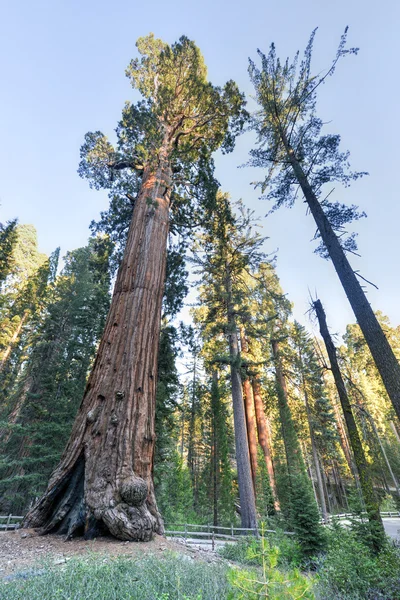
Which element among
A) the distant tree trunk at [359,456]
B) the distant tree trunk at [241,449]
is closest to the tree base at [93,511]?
the distant tree trunk at [359,456]

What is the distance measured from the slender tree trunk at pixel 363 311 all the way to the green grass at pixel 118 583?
3796 mm

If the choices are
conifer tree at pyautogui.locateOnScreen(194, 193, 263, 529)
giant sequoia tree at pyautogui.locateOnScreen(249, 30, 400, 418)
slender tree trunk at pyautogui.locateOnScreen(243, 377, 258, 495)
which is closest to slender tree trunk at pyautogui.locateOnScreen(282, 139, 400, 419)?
giant sequoia tree at pyautogui.locateOnScreen(249, 30, 400, 418)

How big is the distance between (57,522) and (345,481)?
132 feet

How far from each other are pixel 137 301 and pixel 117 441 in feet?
8.08

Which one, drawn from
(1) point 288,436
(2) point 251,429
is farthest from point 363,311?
(1) point 288,436

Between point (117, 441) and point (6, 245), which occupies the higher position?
point (6, 245)

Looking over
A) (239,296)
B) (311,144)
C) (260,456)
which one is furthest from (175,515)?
(311,144)

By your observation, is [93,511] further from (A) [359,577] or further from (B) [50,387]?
(B) [50,387]

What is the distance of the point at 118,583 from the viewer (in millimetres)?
1876

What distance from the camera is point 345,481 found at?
107 feet

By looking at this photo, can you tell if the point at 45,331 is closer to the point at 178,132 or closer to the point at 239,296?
the point at 239,296

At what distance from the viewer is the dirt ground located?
8.41 feet

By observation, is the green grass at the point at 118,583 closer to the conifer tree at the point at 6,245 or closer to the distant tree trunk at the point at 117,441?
the distant tree trunk at the point at 117,441

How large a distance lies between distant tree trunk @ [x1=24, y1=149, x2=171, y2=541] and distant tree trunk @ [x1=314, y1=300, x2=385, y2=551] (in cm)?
545
